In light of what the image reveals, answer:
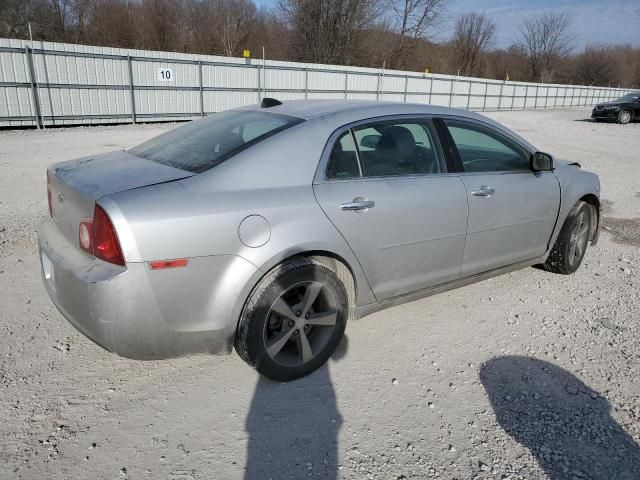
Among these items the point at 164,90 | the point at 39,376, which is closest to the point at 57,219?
the point at 39,376

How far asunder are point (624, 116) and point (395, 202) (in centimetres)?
2726

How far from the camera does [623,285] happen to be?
4371 millimetres

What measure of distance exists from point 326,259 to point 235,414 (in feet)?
3.19

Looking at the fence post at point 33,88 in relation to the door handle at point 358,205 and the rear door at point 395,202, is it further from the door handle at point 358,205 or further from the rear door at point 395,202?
the door handle at point 358,205

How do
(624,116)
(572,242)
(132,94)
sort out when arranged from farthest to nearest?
(624,116)
(132,94)
(572,242)

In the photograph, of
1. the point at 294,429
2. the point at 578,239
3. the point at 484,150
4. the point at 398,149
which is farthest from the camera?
the point at 578,239

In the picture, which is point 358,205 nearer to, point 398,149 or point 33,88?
point 398,149

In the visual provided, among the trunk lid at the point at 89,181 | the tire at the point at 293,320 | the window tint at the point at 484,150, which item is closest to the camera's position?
the trunk lid at the point at 89,181

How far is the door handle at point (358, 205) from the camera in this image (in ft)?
9.07

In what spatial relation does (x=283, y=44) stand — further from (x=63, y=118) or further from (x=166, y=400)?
(x=166, y=400)

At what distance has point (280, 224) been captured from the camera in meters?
2.53

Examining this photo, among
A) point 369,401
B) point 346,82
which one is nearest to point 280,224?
point 369,401

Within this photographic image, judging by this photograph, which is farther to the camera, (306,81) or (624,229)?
(306,81)

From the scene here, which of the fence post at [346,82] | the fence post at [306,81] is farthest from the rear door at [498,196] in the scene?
the fence post at [346,82]
